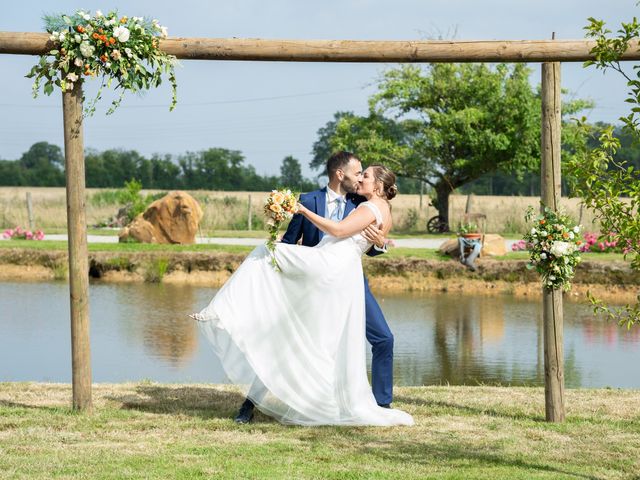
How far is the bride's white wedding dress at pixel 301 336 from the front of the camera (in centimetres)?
772

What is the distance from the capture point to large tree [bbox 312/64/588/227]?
115ft

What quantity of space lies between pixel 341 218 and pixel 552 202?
170 centimetres

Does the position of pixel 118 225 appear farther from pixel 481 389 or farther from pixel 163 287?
pixel 481 389

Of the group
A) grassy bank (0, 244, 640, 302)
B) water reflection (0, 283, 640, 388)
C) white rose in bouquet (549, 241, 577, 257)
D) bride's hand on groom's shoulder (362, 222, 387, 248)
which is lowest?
water reflection (0, 283, 640, 388)

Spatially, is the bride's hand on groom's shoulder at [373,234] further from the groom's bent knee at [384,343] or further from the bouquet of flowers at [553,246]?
the bouquet of flowers at [553,246]

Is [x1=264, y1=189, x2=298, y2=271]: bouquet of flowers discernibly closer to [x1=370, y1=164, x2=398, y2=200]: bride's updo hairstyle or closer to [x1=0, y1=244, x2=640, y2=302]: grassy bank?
[x1=370, y1=164, x2=398, y2=200]: bride's updo hairstyle

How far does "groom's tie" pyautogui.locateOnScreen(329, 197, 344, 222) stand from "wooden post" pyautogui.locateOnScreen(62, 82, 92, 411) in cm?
199

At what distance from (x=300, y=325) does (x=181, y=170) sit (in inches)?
2072

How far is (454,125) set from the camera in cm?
3509

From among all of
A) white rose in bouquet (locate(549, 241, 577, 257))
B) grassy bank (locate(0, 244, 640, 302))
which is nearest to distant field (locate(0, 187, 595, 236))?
grassy bank (locate(0, 244, 640, 302))

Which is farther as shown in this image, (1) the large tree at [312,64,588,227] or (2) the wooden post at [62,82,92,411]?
(1) the large tree at [312,64,588,227]

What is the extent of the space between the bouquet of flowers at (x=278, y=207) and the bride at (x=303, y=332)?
214mm

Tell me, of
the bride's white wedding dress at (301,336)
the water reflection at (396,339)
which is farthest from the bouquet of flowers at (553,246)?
the water reflection at (396,339)

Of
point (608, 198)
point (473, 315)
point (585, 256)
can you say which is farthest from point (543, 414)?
point (585, 256)
